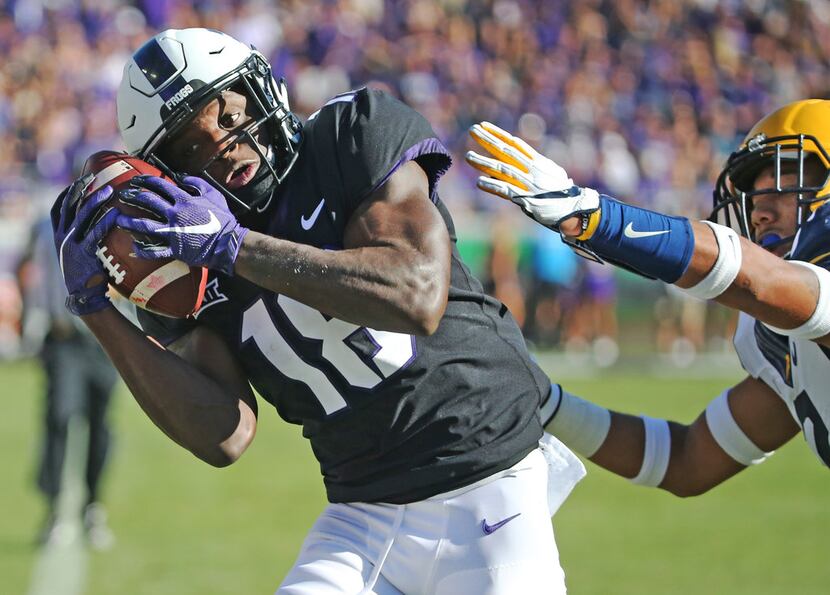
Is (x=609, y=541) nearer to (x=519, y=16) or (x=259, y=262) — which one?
(x=259, y=262)

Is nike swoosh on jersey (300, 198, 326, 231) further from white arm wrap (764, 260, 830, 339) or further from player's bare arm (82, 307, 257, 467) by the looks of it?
white arm wrap (764, 260, 830, 339)

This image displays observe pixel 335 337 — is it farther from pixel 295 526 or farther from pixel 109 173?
pixel 295 526

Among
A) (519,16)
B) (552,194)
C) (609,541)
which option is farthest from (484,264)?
(552,194)

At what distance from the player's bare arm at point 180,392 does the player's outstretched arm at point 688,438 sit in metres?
0.93

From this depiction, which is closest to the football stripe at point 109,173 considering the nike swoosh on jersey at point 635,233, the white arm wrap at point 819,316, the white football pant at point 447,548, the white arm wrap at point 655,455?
the white football pant at point 447,548

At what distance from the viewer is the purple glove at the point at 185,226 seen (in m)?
2.38

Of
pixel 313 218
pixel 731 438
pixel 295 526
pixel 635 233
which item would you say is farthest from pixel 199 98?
pixel 295 526

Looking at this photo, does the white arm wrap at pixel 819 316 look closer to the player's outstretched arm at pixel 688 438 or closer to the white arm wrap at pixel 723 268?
the white arm wrap at pixel 723 268

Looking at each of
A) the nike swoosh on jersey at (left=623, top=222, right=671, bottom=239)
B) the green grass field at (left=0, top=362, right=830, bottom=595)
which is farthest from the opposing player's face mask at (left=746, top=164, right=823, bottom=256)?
the green grass field at (left=0, top=362, right=830, bottom=595)

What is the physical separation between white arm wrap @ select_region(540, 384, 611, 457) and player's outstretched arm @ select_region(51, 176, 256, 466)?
895mm

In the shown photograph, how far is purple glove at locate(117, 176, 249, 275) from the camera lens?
93.9 inches

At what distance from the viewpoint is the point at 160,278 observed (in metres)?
2.56

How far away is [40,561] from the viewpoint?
544 cm

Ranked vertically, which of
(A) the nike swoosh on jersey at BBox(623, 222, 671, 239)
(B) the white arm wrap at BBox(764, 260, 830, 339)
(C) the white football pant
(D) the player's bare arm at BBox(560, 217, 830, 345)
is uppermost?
(A) the nike swoosh on jersey at BBox(623, 222, 671, 239)
